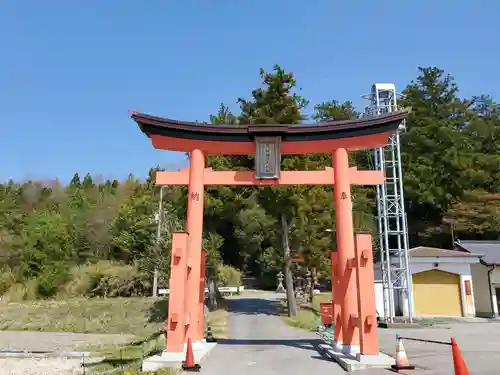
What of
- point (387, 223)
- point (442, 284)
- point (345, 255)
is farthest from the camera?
point (442, 284)

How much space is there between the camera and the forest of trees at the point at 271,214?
24.4m

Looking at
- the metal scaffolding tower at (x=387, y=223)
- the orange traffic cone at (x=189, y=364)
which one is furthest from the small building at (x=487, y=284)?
the orange traffic cone at (x=189, y=364)

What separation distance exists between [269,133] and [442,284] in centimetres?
1846

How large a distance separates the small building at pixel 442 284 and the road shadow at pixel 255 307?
6.88 m

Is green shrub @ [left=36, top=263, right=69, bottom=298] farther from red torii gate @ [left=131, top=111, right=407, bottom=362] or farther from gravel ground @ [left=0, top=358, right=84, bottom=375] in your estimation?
red torii gate @ [left=131, top=111, right=407, bottom=362]

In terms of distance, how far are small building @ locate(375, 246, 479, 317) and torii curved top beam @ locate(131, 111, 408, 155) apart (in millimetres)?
14648

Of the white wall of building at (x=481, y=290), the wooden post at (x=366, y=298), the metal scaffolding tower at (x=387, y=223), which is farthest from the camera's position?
the white wall of building at (x=481, y=290)

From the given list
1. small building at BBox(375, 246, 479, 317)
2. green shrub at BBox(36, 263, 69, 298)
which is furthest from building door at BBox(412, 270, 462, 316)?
green shrub at BBox(36, 263, 69, 298)

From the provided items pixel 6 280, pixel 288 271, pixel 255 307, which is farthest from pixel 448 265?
pixel 6 280

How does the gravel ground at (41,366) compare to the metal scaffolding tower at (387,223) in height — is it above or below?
below

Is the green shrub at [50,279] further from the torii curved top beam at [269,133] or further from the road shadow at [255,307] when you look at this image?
the torii curved top beam at [269,133]

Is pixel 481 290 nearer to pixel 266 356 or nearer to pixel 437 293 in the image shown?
pixel 437 293

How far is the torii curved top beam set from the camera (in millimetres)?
12219

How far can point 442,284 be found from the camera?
24891 millimetres
